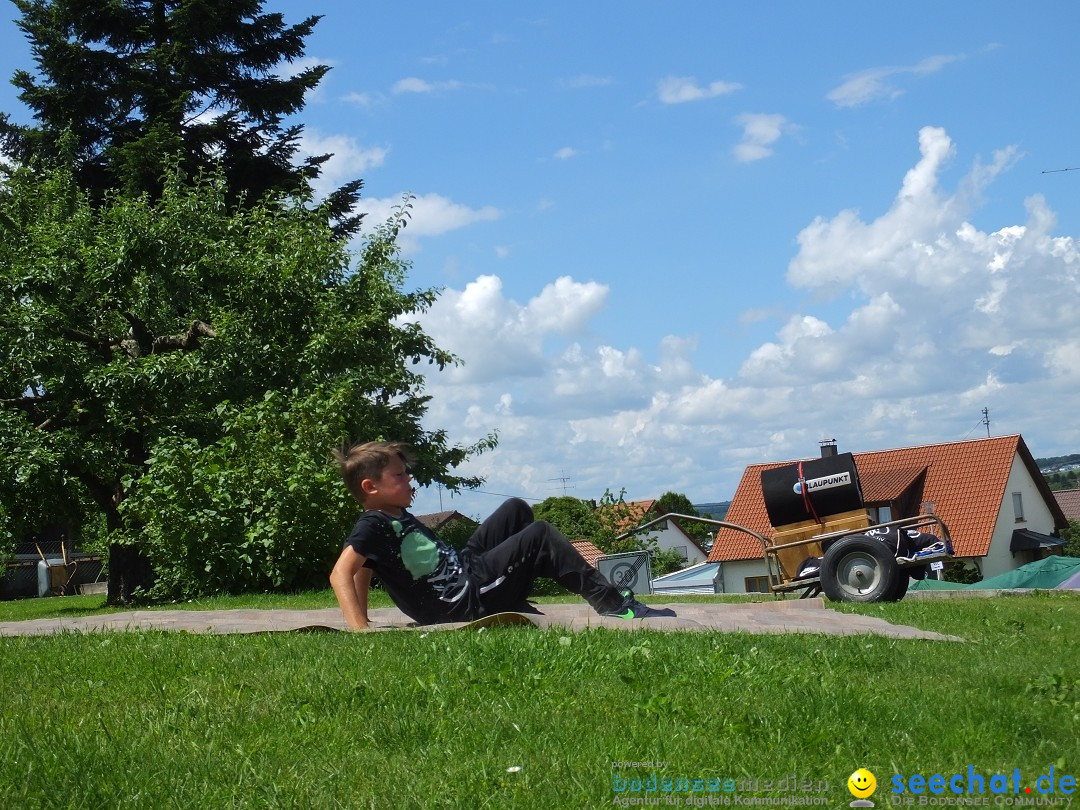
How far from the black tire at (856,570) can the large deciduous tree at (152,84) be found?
63.1ft

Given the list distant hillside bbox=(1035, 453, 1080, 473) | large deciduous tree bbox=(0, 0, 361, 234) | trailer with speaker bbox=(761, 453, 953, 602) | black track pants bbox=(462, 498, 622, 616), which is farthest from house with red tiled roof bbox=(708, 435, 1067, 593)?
distant hillside bbox=(1035, 453, 1080, 473)

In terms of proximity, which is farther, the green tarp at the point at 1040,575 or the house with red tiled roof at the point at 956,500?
the house with red tiled roof at the point at 956,500

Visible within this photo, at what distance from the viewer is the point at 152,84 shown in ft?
90.2

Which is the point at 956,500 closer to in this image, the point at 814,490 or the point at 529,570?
the point at 814,490

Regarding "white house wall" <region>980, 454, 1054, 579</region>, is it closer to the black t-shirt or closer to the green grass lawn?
the black t-shirt

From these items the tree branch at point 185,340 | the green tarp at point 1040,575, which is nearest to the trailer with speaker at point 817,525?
the green tarp at point 1040,575

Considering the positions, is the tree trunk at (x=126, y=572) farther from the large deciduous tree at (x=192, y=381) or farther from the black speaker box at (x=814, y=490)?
the black speaker box at (x=814, y=490)

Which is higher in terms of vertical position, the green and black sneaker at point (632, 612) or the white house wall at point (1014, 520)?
the green and black sneaker at point (632, 612)

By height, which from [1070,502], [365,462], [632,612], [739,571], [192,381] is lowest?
[739,571]

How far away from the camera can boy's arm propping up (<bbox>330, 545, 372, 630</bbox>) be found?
6.77 meters

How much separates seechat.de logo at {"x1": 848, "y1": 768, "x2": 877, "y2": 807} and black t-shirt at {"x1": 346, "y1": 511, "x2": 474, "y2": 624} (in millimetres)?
3725

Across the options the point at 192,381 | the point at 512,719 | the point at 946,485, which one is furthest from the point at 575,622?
the point at 946,485

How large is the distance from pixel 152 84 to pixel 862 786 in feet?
90.9

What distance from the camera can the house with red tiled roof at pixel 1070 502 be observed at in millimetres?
90812
